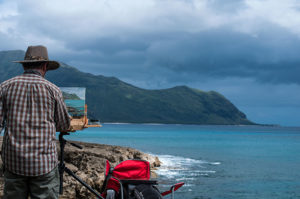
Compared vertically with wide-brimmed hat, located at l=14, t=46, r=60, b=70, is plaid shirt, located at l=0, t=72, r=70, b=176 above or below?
below

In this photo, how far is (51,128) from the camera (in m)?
3.80

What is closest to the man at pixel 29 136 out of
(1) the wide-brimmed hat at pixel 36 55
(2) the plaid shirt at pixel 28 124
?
(2) the plaid shirt at pixel 28 124

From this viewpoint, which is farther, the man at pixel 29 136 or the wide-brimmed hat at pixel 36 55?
the wide-brimmed hat at pixel 36 55

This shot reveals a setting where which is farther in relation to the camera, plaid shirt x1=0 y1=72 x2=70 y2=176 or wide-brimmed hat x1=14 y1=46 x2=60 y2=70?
wide-brimmed hat x1=14 y1=46 x2=60 y2=70

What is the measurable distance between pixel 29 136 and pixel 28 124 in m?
0.11

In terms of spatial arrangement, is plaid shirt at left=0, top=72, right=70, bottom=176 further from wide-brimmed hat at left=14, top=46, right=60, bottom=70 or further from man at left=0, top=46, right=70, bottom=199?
wide-brimmed hat at left=14, top=46, right=60, bottom=70

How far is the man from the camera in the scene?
366cm

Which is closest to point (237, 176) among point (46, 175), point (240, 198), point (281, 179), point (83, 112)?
point (281, 179)

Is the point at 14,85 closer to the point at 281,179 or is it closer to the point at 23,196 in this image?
the point at 23,196

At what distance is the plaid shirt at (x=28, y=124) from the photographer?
3.66m

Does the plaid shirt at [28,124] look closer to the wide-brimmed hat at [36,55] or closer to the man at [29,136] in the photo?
the man at [29,136]

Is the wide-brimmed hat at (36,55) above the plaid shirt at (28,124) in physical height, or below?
→ above

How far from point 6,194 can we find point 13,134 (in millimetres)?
606

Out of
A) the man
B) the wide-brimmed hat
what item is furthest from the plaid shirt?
the wide-brimmed hat
